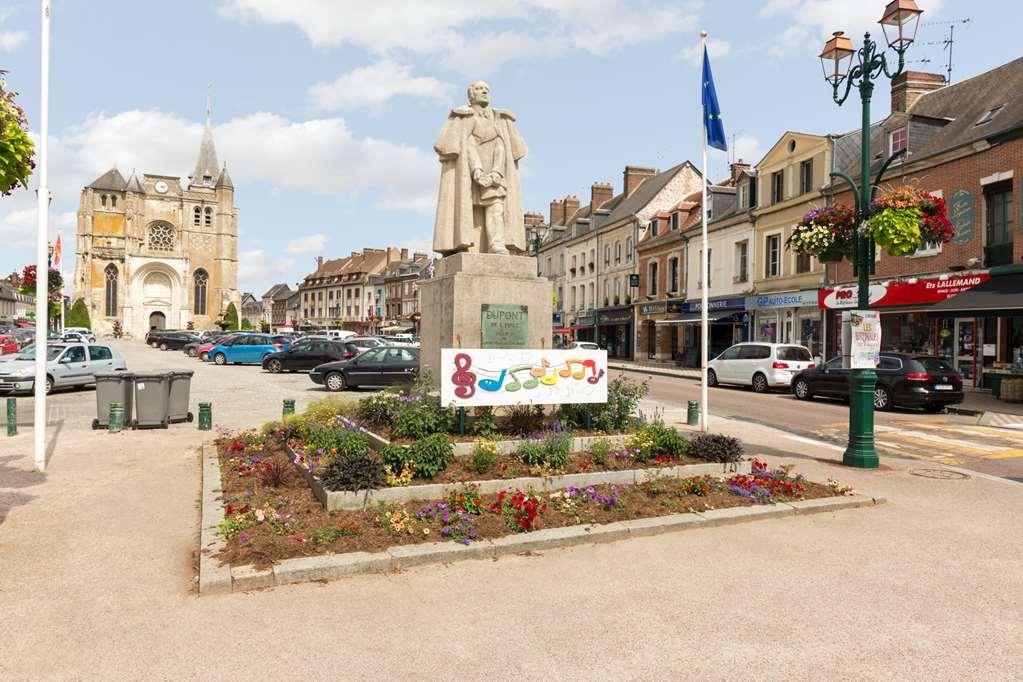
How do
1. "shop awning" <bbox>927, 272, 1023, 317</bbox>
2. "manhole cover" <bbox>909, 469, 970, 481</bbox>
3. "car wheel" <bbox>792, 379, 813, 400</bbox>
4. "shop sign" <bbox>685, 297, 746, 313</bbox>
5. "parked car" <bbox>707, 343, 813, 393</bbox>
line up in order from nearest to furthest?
"manhole cover" <bbox>909, 469, 970, 481</bbox> < "shop awning" <bbox>927, 272, 1023, 317</bbox> < "car wheel" <bbox>792, 379, 813, 400</bbox> < "parked car" <bbox>707, 343, 813, 393</bbox> < "shop sign" <bbox>685, 297, 746, 313</bbox>

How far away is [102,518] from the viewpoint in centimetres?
639

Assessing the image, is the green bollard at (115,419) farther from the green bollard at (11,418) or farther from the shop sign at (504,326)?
the shop sign at (504,326)

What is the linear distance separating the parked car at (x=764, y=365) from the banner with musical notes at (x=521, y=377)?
14739 mm

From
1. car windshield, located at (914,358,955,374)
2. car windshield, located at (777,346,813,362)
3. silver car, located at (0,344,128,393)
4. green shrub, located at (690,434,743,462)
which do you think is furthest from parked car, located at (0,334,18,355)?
car windshield, located at (914,358,955,374)

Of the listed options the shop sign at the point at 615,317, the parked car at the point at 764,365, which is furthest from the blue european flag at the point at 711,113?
A: the shop sign at the point at 615,317

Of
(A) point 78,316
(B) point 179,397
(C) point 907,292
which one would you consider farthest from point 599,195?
(A) point 78,316

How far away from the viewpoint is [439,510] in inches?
230

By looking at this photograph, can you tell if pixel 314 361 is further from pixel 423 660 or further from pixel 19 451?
pixel 423 660

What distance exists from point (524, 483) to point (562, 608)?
2.34 meters

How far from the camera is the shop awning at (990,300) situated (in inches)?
698

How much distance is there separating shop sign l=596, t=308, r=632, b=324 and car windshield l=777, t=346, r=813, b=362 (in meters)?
21.2

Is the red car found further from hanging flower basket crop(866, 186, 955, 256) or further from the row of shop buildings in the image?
hanging flower basket crop(866, 186, 955, 256)

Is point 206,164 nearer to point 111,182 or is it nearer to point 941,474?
point 111,182

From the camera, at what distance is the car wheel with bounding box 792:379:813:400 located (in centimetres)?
1942
